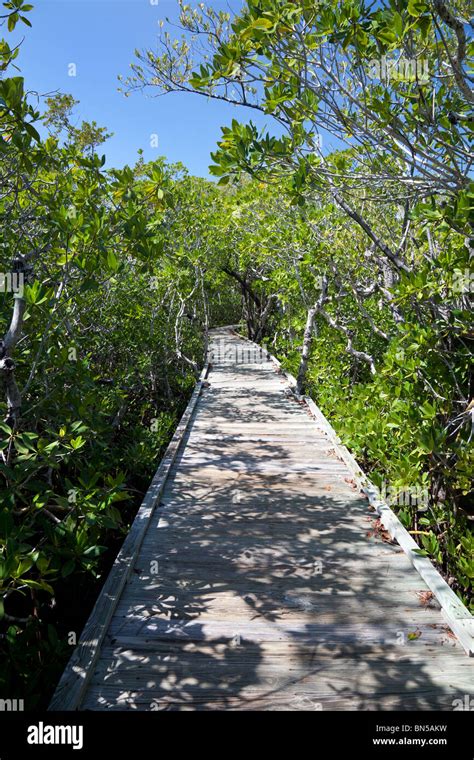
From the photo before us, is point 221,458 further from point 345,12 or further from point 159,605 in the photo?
point 345,12

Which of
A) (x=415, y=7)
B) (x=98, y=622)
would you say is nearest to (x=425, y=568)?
(x=98, y=622)

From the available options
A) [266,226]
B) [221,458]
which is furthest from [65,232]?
[266,226]

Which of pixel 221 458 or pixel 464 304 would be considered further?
pixel 221 458

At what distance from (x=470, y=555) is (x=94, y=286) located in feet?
11.8

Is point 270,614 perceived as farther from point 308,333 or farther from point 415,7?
point 308,333

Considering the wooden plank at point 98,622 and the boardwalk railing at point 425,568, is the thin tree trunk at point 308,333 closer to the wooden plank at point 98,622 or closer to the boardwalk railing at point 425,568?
the boardwalk railing at point 425,568

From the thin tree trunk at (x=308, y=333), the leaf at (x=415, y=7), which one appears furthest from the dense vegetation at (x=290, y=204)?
the thin tree trunk at (x=308, y=333)

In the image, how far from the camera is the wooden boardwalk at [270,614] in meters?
2.30

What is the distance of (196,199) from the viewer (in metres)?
11.5

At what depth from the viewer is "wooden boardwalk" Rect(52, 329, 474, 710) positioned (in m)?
2.30

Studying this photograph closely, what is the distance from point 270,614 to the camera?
2900mm

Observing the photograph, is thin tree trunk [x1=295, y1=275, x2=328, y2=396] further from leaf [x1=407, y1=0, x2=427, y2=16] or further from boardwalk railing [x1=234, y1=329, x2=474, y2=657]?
leaf [x1=407, y1=0, x2=427, y2=16]

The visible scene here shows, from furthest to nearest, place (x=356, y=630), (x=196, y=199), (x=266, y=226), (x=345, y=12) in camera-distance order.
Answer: (x=196, y=199) < (x=266, y=226) < (x=356, y=630) < (x=345, y=12)

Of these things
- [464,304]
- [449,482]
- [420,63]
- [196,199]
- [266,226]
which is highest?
[196,199]
